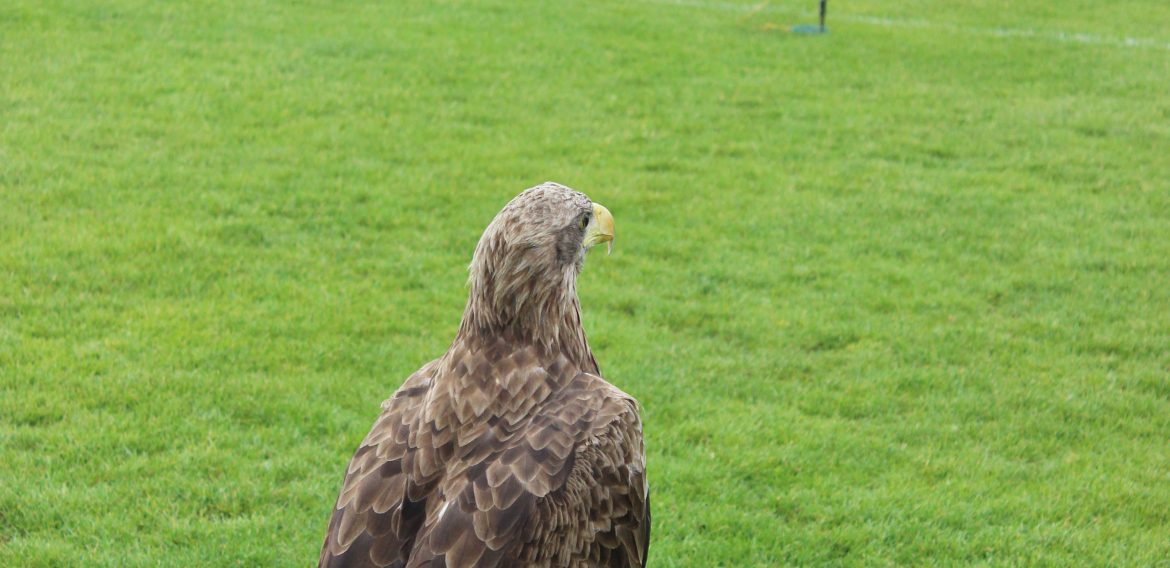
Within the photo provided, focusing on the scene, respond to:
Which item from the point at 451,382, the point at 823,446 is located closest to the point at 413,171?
the point at 823,446

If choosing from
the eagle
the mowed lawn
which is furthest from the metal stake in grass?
the eagle

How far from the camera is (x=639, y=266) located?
33.6ft

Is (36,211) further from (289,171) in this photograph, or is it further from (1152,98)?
(1152,98)

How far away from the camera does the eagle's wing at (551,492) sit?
4.41 metres

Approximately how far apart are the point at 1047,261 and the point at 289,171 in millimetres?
6718

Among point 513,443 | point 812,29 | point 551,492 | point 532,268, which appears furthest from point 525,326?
point 812,29

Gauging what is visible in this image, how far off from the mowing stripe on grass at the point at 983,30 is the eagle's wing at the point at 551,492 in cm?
1485

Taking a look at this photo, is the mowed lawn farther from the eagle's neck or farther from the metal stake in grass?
the eagle's neck

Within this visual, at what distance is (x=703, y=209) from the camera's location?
11.5 metres

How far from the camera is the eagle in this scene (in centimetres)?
447

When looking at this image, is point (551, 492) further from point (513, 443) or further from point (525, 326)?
point (525, 326)

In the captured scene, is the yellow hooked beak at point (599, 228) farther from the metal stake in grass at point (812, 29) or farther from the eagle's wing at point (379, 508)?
the metal stake in grass at point (812, 29)

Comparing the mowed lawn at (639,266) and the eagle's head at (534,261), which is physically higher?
the eagle's head at (534,261)

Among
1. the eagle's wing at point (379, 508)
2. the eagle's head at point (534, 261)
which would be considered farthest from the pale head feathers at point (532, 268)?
the eagle's wing at point (379, 508)
